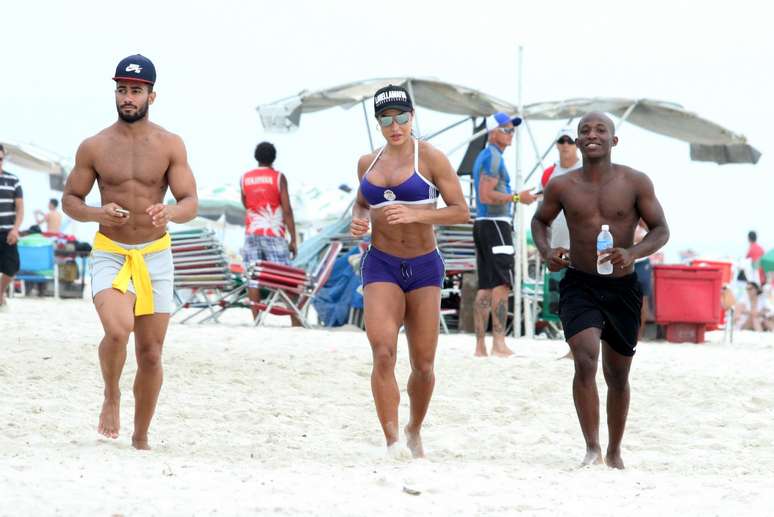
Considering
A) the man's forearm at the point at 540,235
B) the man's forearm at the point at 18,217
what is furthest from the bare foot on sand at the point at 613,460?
the man's forearm at the point at 18,217

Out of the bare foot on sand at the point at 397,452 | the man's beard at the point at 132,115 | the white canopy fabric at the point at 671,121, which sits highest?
the white canopy fabric at the point at 671,121

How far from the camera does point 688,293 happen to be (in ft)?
46.9

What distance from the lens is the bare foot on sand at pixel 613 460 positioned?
21.3 ft

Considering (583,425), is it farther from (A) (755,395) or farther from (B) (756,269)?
(B) (756,269)

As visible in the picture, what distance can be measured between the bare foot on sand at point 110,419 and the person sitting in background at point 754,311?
50.5ft

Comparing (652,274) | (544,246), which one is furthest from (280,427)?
(652,274)

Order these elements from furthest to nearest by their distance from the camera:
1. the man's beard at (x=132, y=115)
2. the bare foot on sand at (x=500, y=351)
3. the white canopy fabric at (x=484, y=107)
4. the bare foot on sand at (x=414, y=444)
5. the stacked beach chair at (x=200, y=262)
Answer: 1. the white canopy fabric at (x=484, y=107)
2. the stacked beach chair at (x=200, y=262)
3. the bare foot on sand at (x=500, y=351)
4. the bare foot on sand at (x=414, y=444)
5. the man's beard at (x=132, y=115)

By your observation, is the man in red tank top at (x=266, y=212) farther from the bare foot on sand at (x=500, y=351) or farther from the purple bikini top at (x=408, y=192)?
the purple bikini top at (x=408, y=192)

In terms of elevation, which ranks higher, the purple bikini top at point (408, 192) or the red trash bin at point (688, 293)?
the purple bikini top at point (408, 192)

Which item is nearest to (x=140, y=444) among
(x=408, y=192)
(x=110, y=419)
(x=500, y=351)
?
(x=110, y=419)

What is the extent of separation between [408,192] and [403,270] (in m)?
0.37

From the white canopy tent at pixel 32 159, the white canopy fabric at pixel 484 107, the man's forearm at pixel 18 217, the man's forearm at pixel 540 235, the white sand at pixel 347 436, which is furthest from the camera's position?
the white canopy tent at pixel 32 159

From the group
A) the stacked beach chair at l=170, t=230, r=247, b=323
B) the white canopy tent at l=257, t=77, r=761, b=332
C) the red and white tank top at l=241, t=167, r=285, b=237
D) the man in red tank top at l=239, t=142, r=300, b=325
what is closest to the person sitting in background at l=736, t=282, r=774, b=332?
the white canopy tent at l=257, t=77, r=761, b=332

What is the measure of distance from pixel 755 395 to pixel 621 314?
11.0 feet
